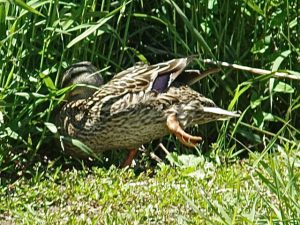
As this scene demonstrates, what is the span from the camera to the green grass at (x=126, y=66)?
6.48 metres

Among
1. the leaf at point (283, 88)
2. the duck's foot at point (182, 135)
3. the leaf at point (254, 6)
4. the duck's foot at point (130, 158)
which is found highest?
the leaf at point (254, 6)

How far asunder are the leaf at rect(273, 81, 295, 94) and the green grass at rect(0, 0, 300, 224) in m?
0.01

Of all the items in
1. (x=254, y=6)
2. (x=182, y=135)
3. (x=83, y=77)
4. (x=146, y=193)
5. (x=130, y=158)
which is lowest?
(x=130, y=158)

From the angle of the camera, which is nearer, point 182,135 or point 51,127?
point 51,127

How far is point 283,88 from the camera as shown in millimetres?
7773

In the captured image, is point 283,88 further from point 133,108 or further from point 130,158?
point 130,158

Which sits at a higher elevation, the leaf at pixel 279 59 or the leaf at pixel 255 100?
the leaf at pixel 279 59

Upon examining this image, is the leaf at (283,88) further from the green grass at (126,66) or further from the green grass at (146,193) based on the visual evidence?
the green grass at (146,193)

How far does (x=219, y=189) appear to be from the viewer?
6.68 metres

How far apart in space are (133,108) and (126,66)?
60 centimetres

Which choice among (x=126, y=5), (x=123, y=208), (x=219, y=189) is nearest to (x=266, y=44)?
(x=126, y=5)

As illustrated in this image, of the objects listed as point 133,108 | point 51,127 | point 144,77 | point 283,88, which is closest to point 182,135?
point 133,108

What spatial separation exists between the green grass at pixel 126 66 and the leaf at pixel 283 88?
1 cm

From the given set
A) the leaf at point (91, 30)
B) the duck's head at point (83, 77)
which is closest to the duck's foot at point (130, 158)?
the duck's head at point (83, 77)
